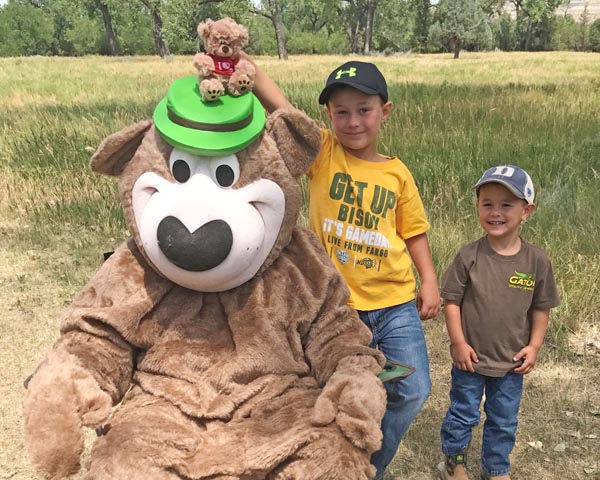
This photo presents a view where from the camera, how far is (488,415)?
2318 millimetres

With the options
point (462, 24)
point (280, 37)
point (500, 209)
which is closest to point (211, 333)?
point (500, 209)

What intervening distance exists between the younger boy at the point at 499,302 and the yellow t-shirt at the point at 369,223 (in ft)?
0.69

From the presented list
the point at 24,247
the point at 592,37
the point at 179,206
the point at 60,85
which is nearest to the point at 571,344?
the point at 179,206

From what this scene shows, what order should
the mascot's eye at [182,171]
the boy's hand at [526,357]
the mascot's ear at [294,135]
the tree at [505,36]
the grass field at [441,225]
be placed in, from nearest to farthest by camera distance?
the mascot's eye at [182,171] < the mascot's ear at [294,135] < the boy's hand at [526,357] < the grass field at [441,225] < the tree at [505,36]

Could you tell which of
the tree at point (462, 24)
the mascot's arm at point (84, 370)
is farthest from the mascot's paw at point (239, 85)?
the tree at point (462, 24)

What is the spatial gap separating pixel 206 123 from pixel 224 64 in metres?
0.23

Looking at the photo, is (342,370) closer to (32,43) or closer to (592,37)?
(592,37)

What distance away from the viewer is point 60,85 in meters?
13.7

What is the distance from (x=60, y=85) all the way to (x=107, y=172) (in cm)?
1312

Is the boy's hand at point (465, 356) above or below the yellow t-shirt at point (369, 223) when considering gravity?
below

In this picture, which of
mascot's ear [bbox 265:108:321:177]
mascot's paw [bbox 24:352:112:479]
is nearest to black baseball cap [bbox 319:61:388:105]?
mascot's ear [bbox 265:108:321:177]

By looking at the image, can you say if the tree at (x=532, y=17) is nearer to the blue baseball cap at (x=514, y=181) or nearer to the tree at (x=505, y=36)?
the tree at (x=505, y=36)

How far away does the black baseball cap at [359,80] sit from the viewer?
205 centimetres

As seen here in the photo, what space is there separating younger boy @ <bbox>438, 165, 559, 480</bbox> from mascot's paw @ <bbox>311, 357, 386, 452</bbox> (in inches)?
27.0
